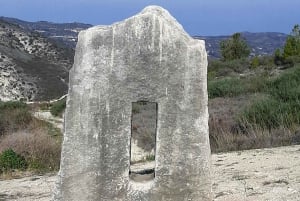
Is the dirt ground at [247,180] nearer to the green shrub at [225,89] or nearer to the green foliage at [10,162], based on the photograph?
the green foliage at [10,162]

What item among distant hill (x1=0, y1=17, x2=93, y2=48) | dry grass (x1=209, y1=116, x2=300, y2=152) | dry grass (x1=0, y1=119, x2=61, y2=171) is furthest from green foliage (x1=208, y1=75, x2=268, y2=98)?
distant hill (x1=0, y1=17, x2=93, y2=48)

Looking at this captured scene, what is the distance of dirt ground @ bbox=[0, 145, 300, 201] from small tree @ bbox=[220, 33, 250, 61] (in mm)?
40208

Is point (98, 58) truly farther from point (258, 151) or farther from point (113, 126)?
point (258, 151)

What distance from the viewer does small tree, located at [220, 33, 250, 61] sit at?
49.9 metres

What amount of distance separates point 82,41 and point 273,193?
3.06 m

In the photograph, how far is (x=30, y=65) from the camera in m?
51.9

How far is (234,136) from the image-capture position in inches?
481

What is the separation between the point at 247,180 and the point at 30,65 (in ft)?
150

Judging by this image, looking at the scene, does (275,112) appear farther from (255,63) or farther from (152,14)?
(255,63)

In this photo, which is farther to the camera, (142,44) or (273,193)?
(273,193)

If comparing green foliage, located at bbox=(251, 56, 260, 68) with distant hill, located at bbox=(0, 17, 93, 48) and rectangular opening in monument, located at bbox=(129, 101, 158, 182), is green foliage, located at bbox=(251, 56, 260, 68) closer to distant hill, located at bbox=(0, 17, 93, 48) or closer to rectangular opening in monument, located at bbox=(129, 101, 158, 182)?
rectangular opening in monument, located at bbox=(129, 101, 158, 182)

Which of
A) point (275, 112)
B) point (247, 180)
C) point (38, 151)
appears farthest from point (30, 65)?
point (247, 180)

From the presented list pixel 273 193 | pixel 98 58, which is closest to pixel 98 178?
pixel 98 58

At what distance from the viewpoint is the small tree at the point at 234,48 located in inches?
1966
